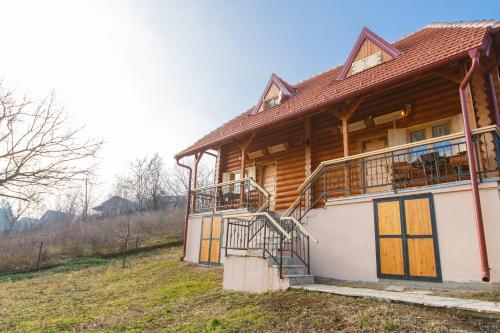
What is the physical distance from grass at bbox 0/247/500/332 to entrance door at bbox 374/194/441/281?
6.84 feet

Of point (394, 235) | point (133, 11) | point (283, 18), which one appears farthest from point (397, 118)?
point (133, 11)

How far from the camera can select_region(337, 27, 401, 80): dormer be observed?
1044 centimetres

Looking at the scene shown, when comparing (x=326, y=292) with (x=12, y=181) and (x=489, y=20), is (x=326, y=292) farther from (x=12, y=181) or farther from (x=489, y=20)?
(x=489, y=20)

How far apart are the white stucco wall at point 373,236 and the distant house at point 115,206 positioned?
33723mm

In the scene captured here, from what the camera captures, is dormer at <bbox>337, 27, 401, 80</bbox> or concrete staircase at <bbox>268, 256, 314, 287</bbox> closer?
concrete staircase at <bbox>268, 256, 314, 287</bbox>

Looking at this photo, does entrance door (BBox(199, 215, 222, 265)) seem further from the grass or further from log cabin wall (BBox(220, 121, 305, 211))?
log cabin wall (BBox(220, 121, 305, 211))

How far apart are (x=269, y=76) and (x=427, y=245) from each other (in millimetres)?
9746

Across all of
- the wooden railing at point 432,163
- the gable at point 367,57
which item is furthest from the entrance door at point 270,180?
the gable at point 367,57

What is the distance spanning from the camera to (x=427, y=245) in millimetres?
6609

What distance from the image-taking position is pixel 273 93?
13.8 meters

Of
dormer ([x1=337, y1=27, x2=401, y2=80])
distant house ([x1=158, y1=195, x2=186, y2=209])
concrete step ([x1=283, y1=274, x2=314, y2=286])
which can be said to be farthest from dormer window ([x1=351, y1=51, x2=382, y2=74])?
distant house ([x1=158, y1=195, x2=186, y2=209])

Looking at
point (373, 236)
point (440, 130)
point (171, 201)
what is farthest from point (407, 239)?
point (171, 201)

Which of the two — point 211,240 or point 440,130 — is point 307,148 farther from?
point 211,240

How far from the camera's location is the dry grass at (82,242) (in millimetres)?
16492
